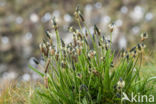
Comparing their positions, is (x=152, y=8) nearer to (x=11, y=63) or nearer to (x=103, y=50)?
(x=11, y=63)

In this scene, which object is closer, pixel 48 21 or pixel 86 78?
pixel 86 78

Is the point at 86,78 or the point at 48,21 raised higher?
the point at 48,21

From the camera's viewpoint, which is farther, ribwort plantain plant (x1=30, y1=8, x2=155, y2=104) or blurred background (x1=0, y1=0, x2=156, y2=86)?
blurred background (x1=0, y1=0, x2=156, y2=86)

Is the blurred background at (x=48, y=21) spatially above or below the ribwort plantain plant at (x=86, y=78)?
above

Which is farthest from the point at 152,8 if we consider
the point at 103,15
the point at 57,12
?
the point at 57,12

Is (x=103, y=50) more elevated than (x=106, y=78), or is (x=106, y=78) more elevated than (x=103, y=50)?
(x=103, y=50)

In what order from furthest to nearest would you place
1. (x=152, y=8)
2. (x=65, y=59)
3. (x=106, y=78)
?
(x=152, y=8) → (x=65, y=59) → (x=106, y=78)

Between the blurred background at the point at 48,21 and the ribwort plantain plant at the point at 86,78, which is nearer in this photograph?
the ribwort plantain plant at the point at 86,78

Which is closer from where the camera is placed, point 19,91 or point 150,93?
point 150,93
